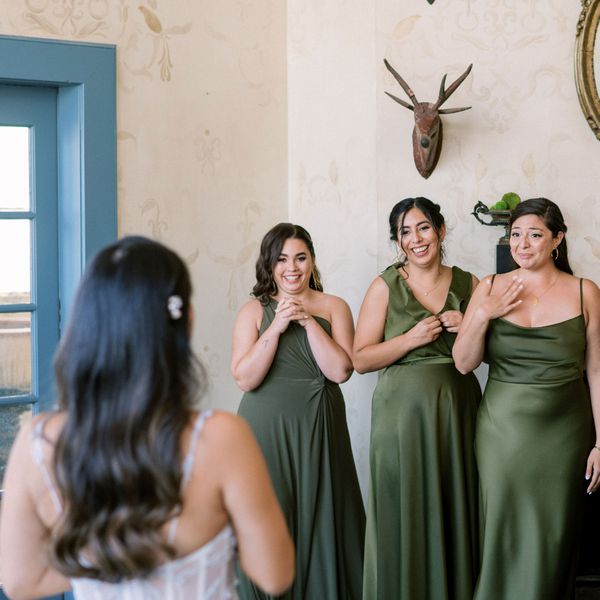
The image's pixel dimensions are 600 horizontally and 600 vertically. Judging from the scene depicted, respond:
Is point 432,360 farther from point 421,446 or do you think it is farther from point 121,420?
point 121,420

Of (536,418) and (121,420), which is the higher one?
(121,420)

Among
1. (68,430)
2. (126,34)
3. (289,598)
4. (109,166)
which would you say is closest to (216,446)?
(68,430)

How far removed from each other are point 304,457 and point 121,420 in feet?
6.00

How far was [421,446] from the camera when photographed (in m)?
3.08

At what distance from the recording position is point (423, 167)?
357cm

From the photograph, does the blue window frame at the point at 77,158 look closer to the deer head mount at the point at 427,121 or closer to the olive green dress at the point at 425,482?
the deer head mount at the point at 427,121

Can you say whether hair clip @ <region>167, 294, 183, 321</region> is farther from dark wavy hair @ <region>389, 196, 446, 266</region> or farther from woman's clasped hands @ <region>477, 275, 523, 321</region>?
dark wavy hair @ <region>389, 196, 446, 266</region>

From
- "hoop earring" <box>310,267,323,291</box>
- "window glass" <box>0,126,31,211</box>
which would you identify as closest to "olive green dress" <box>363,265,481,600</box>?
"hoop earring" <box>310,267,323,291</box>

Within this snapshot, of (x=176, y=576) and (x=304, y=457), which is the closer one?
(x=176, y=576)

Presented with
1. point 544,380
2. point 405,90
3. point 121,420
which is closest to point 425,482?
point 544,380

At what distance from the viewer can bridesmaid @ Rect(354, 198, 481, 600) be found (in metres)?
3.06

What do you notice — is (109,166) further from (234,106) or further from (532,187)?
(532,187)

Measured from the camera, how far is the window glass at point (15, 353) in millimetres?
3391

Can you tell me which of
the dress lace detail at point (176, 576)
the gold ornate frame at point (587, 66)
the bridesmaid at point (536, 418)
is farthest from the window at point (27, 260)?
the dress lace detail at point (176, 576)
